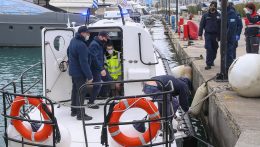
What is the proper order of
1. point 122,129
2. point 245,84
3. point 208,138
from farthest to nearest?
point 208,138 < point 245,84 < point 122,129

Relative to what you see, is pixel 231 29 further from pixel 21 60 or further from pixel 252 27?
pixel 21 60

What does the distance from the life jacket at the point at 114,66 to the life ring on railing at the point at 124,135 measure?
3.29 metres

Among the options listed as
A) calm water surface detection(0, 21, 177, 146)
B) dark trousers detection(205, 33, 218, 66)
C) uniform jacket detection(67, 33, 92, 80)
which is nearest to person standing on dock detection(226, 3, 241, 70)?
dark trousers detection(205, 33, 218, 66)

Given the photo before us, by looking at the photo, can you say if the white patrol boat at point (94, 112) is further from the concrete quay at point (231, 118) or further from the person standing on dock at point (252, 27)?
the person standing on dock at point (252, 27)

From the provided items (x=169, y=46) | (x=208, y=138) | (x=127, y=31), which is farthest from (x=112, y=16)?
(x=169, y=46)

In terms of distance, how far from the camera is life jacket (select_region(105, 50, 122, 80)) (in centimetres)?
882

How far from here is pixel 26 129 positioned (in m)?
5.61

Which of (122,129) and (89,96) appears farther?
(89,96)

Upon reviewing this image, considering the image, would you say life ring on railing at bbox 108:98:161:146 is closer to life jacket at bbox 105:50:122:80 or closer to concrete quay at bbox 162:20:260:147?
concrete quay at bbox 162:20:260:147

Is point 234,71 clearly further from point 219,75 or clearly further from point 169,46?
point 169,46

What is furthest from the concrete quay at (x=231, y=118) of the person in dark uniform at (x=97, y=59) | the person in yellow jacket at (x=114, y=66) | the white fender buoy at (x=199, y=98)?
the person in dark uniform at (x=97, y=59)

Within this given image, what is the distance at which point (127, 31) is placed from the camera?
8461 mm

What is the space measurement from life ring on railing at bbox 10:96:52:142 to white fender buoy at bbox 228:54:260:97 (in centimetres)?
398

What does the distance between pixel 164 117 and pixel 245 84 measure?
2.96 metres
